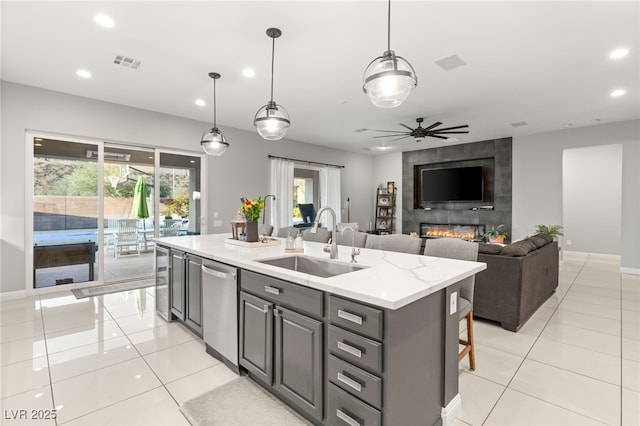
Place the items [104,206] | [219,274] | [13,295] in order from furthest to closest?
[104,206], [13,295], [219,274]

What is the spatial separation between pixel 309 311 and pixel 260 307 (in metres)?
0.48

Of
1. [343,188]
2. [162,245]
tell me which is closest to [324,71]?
[162,245]

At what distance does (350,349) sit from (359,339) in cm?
9

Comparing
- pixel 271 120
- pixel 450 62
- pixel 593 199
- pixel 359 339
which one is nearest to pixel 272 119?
pixel 271 120

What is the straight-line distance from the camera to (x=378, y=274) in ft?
5.95

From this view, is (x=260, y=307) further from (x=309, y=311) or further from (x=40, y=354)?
(x=40, y=354)

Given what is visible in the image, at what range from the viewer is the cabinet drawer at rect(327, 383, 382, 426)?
1420 millimetres

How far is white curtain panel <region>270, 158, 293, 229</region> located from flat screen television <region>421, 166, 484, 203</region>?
387 centimetres

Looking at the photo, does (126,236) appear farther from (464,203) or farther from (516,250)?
(464,203)

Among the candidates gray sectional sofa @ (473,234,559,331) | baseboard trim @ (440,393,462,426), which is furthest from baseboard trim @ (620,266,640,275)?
baseboard trim @ (440,393,462,426)

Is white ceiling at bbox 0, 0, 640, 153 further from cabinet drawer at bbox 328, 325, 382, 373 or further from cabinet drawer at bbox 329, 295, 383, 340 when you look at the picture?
cabinet drawer at bbox 328, 325, 382, 373

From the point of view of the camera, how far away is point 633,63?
3.47m

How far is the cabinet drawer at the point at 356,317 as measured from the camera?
1.40 m

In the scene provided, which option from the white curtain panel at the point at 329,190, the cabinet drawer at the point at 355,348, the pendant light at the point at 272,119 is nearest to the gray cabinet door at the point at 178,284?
the pendant light at the point at 272,119
